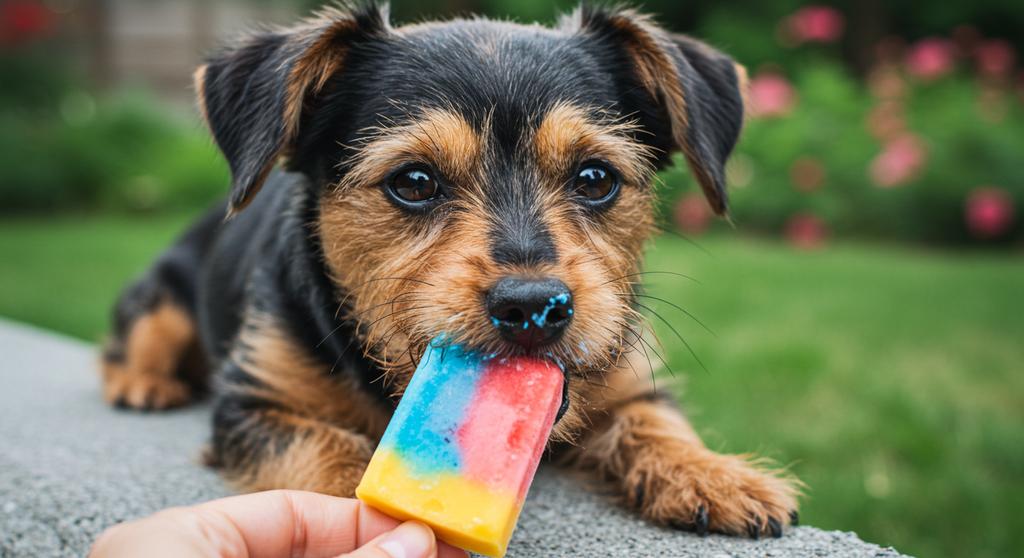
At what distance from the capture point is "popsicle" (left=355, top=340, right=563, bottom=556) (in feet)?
6.99

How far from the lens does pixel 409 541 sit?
206 centimetres

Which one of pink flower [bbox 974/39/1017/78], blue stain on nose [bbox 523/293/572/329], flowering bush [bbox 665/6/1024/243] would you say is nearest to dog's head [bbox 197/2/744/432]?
blue stain on nose [bbox 523/293/572/329]

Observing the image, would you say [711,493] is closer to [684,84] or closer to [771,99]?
[684,84]

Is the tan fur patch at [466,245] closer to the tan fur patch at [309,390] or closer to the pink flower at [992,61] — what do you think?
the tan fur patch at [309,390]

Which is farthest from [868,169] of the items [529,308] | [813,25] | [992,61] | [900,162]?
[529,308]

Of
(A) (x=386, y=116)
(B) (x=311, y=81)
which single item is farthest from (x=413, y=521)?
(B) (x=311, y=81)

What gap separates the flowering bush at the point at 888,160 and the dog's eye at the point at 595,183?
6494mm

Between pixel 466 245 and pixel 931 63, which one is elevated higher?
pixel 466 245

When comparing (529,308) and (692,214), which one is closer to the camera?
(529,308)

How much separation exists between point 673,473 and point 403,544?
1.17m

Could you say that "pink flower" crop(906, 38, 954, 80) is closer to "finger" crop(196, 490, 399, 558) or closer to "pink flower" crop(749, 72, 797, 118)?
"pink flower" crop(749, 72, 797, 118)

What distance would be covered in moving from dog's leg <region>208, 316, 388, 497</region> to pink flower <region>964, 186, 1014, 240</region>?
8.70 m

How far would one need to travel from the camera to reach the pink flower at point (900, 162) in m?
9.91

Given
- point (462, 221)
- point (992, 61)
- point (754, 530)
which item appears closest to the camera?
point (754, 530)
